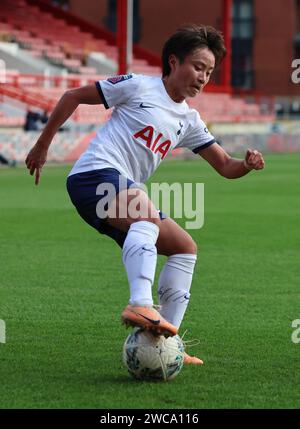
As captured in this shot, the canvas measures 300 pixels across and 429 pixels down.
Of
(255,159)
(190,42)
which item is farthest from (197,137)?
(190,42)

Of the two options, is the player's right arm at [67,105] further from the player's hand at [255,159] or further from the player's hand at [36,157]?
the player's hand at [255,159]

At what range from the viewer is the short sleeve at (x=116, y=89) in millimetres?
5715

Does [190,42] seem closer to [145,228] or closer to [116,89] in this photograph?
[116,89]

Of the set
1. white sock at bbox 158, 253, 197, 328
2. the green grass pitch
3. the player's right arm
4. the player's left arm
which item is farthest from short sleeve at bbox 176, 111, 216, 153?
the green grass pitch

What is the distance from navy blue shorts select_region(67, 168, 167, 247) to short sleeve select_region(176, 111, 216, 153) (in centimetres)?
65

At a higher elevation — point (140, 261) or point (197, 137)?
point (197, 137)

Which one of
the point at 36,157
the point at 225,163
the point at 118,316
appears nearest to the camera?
the point at 36,157

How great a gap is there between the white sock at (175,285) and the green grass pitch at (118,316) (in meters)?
0.33

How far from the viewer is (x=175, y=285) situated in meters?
5.84

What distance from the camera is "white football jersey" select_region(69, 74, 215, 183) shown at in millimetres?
5715

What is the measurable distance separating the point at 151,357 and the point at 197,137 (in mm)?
1409
